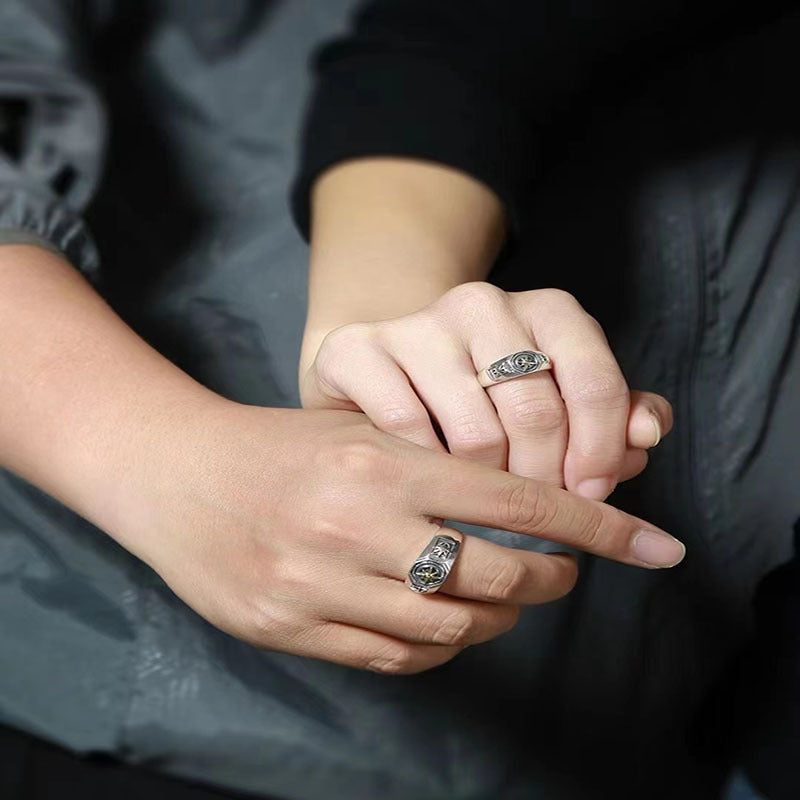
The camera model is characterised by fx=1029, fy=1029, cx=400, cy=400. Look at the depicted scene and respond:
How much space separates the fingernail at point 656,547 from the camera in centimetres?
54

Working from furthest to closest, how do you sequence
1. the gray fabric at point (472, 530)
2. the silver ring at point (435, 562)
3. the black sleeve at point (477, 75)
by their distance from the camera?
the black sleeve at point (477, 75) < the gray fabric at point (472, 530) < the silver ring at point (435, 562)

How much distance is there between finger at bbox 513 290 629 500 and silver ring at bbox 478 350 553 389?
0.01 metres

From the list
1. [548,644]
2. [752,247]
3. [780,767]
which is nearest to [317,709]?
[548,644]

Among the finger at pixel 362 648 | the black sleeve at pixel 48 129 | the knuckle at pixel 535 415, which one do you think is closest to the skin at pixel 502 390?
the knuckle at pixel 535 415

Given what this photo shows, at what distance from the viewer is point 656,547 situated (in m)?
0.54

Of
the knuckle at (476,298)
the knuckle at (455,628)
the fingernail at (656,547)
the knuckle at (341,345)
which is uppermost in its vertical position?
the knuckle at (476,298)

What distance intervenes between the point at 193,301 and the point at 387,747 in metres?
0.34

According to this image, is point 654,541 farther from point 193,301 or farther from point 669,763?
point 193,301

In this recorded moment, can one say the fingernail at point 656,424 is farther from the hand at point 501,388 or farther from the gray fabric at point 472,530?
the gray fabric at point 472,530

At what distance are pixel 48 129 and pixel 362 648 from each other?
0.42 metres

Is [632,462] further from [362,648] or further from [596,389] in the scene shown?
[362,648]

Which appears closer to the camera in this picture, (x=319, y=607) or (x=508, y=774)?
(x=319, y=607)

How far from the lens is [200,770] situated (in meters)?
0.63

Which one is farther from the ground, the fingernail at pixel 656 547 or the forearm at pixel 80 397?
the fingernail at pixel 656 547
